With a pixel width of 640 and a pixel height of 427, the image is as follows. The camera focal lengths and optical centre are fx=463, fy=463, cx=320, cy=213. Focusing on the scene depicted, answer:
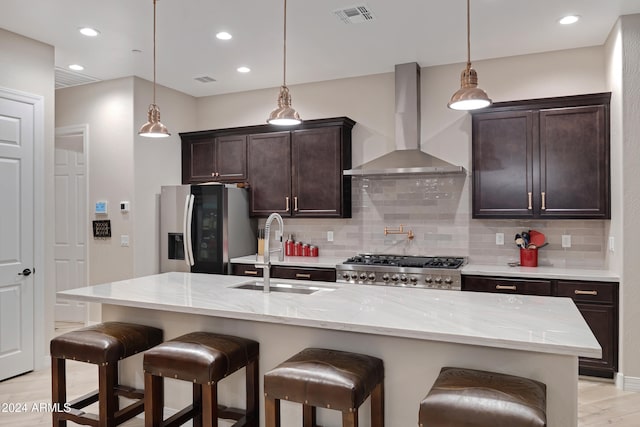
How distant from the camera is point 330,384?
2.03m

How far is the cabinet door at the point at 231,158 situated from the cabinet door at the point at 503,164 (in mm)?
2618

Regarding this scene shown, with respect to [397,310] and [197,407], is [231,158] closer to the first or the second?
[197,407]

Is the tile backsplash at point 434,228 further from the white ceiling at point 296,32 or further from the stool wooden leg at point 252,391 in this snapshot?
the stool wooden leg at point 252,391

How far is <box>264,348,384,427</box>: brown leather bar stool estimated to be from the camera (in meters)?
2.00

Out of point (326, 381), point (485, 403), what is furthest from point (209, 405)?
point (485, 403)

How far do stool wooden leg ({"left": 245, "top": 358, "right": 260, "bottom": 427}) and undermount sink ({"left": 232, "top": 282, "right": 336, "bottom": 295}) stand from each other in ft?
1.85

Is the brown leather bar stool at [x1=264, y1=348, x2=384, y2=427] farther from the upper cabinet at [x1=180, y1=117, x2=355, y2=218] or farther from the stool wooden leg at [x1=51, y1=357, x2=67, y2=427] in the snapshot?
the upper cabinet at [x1=180, y1=117, x2=355, y2=218]

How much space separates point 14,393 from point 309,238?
316 cm

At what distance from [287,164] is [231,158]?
774 millimetres

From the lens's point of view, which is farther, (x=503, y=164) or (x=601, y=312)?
(x=503, y=164)

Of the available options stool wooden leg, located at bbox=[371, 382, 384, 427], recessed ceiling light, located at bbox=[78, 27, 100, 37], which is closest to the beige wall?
recessed ceiling light, located at bbox=[78, 27, 100, 37]

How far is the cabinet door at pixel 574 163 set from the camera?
4.02m

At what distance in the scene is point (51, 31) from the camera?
393 centimetres

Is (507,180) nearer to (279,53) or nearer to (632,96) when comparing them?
(632,96)
